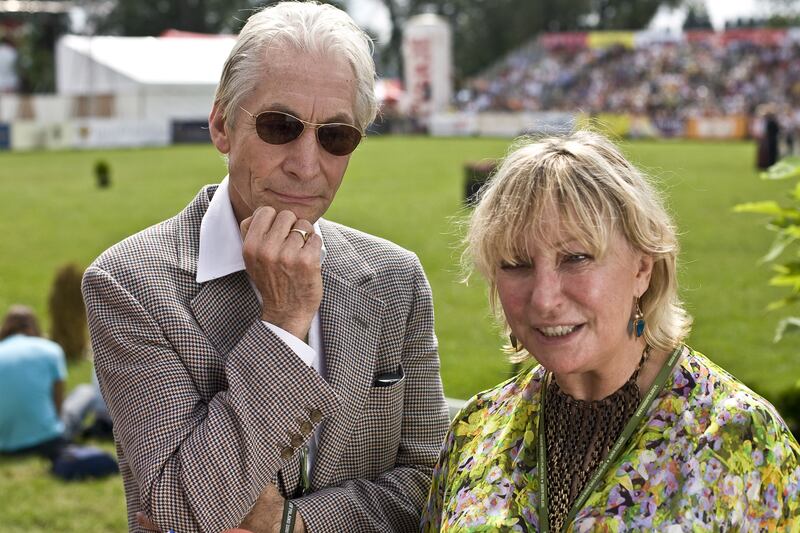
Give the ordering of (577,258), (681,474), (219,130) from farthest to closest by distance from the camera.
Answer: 1. (219,130)
2. (577,258)
3. (681,474)

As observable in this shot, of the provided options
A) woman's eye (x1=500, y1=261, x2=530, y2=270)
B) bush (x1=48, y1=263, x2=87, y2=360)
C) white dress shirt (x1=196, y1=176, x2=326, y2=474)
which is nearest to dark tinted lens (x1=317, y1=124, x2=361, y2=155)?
white dress shirt (x1=196, y1=176, x2=326, y2=474)

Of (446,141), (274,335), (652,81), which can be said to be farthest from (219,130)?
(652,81)

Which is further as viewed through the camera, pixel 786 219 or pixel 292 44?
pixel 786 219

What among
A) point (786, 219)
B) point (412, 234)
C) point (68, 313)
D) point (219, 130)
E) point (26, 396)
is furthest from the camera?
point (412, 234)

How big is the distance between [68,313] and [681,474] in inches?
347

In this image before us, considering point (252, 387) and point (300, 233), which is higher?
point (300, 233)

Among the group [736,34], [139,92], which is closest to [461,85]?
[736,34]

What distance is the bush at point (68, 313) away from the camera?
392 inches

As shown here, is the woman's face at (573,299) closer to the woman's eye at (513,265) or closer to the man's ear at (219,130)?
the woman's eye at (513,265)

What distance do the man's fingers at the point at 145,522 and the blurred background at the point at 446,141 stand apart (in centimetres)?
94

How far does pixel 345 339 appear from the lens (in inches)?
106

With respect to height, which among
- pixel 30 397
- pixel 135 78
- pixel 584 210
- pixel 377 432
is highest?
pixel 135 78

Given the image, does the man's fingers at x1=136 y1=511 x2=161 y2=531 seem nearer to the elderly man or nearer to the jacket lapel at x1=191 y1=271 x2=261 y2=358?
the elderly man

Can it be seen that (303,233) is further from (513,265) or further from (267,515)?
(267,515)
